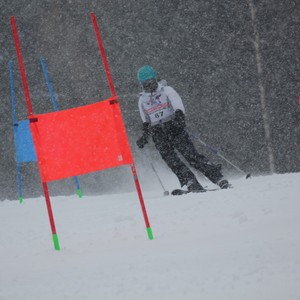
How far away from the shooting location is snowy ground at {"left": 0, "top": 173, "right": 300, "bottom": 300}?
2143mm

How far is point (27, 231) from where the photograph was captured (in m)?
4.36

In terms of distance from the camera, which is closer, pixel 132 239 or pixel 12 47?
pixel 132 239

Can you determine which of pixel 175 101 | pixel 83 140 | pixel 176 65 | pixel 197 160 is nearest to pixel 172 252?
pixel 83 140

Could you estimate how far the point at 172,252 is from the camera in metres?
2.83

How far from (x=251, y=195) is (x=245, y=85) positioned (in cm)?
434

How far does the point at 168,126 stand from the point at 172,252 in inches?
143

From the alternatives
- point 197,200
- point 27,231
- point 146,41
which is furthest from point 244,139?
point 27,231

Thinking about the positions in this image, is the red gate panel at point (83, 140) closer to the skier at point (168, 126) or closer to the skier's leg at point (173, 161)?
the skier's leg at point (173, 161)

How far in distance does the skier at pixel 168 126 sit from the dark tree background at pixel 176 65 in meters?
2.26

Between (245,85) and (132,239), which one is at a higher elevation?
(245,85)

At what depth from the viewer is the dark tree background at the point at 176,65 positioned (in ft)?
26.7

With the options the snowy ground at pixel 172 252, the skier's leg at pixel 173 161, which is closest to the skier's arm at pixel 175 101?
the skier's leg at pixel 173 161

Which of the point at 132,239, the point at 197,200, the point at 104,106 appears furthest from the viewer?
the point at 197,200

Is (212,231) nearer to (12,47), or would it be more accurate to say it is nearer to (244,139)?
(244,139)
